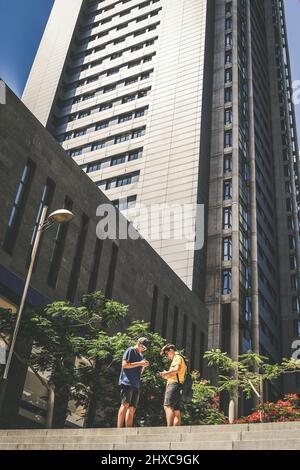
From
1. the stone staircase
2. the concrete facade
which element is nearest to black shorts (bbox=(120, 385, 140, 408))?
the stone staircase

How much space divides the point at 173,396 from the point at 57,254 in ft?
44.6

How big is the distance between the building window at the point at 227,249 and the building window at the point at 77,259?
968 inches

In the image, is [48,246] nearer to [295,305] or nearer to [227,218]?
[227,218]

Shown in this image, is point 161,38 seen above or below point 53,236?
above

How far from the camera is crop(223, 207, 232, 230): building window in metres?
48.4

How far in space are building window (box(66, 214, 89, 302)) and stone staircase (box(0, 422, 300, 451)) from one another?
43.7 ft

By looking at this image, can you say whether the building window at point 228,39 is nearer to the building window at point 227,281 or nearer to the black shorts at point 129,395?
the building window at point 227,281

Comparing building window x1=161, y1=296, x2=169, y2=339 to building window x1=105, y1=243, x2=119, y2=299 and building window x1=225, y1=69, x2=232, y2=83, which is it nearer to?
building window x1=105, y1=243, x2=119, y2=299

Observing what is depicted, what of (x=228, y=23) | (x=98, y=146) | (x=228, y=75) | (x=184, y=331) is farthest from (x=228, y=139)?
(x=184, y=331)
